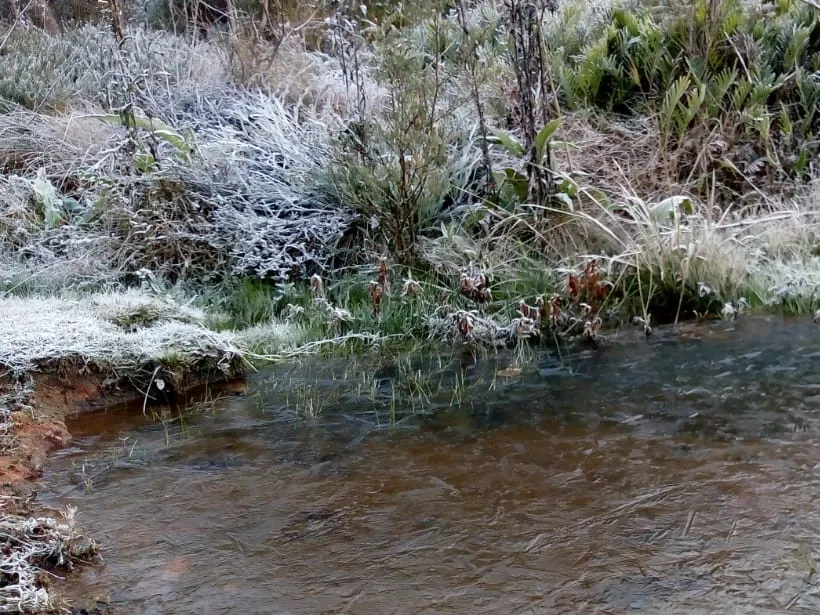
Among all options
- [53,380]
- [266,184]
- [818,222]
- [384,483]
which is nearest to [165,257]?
[266,184]

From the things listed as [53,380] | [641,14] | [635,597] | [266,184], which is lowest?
[635,597]

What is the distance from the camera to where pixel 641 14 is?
6.78 m

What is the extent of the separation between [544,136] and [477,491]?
9.20ft

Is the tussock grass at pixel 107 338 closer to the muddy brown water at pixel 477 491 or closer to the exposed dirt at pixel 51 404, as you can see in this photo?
the exposed dirt at pixel 51 404

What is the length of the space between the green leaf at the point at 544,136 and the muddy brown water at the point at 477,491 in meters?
1.60

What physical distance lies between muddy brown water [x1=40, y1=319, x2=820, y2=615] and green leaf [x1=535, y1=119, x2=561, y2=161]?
1.60 meters

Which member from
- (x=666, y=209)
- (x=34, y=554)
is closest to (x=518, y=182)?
(x=666, y=209)

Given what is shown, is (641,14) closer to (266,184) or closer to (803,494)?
(266,184)

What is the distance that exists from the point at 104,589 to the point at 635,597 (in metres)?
1.31

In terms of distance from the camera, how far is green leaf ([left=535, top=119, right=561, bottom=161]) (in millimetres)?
4715

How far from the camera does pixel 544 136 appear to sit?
4766 mm

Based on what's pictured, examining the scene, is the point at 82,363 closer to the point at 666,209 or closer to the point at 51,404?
the point at 51,404

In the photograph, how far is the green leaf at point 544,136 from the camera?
471 cm

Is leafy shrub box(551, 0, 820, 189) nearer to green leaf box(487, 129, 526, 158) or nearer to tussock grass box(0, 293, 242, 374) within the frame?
green leaf box(487, 129, 526, 158)
